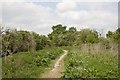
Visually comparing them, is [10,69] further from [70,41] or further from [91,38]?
[70,41]

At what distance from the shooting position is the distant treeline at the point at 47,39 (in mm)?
18955

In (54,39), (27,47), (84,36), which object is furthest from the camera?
(54,39)

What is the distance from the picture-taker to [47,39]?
37844mm

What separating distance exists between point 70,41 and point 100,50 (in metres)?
25.5

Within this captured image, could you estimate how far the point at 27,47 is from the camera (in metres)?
25.2

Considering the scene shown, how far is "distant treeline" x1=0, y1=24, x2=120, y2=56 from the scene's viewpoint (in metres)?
19.0

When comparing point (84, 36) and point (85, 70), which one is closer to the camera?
point (85, 70)

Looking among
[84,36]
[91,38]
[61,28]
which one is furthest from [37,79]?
[61,28]

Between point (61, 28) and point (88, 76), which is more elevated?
point (61, 28)

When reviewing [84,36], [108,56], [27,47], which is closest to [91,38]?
[84,36]

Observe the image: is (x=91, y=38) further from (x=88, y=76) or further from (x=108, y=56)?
(x=88, y=76)

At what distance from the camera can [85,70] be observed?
36.7 feet

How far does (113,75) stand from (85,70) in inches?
52.7

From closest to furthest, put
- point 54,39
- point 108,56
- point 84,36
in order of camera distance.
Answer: point 108,56 → point 84,36 → point 54,39
